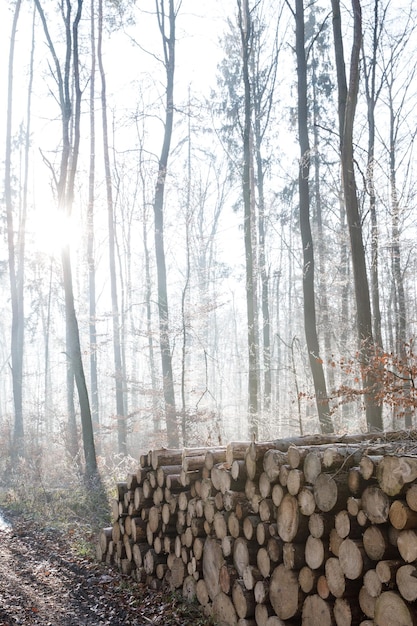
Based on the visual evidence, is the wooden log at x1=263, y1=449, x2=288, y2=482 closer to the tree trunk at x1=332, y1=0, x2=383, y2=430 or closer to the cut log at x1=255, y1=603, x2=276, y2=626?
the cut log at x1=255, y1=603, x2=276, y2=626

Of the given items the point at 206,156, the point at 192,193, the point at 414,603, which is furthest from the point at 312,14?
the point at 414,603

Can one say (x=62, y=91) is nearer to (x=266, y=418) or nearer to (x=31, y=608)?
(x=266, y=418)

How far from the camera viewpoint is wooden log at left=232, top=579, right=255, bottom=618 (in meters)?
4.80

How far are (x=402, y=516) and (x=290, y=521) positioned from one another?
1.14 m

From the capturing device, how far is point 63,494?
1138cm

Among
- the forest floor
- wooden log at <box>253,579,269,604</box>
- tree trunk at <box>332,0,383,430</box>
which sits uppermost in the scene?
tree trunk at <box>332,0,383,430</box>

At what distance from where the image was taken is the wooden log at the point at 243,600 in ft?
15.8

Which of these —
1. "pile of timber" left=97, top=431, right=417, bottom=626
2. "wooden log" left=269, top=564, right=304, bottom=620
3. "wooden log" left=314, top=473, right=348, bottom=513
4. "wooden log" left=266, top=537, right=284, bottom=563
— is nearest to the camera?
"pile of timber" left=97, top=431, right=417, bottom=626

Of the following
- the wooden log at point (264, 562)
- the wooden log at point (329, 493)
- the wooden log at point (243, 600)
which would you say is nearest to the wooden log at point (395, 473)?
the wooden log at point (329, 493)

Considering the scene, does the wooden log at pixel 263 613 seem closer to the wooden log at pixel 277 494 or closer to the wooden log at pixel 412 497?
the wooden log at pixel 277 494

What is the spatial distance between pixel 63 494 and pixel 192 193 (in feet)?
71.1

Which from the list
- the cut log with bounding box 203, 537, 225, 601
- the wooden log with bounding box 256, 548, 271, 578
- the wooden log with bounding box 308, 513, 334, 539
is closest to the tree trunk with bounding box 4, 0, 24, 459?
the cut log with bounding box 203, 537, 225, 601

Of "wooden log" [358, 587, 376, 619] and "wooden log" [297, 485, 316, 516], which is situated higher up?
"wooden log" [297, 485, 316, 516]

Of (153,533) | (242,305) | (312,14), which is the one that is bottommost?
(153,533)
